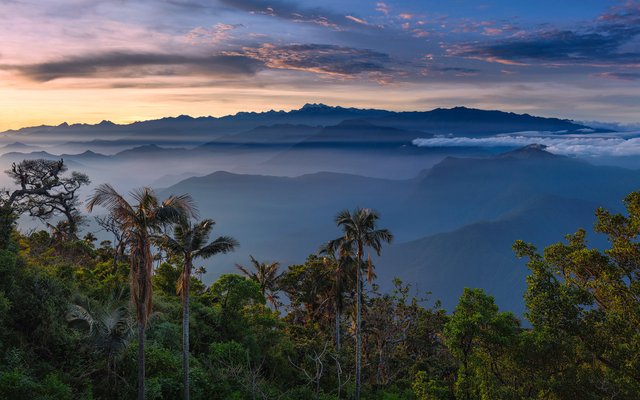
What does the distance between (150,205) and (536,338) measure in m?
16.3

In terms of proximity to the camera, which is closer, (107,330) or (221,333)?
(107,330)

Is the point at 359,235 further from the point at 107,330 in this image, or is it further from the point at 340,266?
the point at 107,330

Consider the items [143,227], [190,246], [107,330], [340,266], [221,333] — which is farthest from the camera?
[221,333]

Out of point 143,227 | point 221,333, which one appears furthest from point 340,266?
point 143,227

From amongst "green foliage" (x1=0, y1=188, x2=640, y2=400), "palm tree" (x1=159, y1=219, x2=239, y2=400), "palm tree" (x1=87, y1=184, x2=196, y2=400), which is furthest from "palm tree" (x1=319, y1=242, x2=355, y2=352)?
"palm tree" (x1=87, y1=184, x2=196, y2=400)

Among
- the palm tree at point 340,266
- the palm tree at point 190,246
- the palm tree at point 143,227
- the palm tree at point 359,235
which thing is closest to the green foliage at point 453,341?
the palm tree at point 190,246

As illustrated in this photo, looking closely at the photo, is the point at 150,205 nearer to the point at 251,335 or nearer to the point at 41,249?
the point at 251,335

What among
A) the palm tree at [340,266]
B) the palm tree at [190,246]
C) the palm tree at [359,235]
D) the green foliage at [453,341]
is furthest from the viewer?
the palm tree at [340,266]

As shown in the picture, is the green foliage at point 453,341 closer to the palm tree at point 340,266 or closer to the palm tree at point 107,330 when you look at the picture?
the palm tree at point 107,330

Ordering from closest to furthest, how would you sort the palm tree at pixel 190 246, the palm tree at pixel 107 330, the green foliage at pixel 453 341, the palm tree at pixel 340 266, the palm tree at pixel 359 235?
the green foliage at pixel 453 341, the palm tree at pixel 107 330, the palm tree at pixel 190 246, the palm tree at pixel 359 235, the palm tree at pixel 340 266

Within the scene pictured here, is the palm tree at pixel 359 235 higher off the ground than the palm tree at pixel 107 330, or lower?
higher

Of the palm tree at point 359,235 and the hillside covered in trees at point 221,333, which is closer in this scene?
the hillside covered in trees at point 221,333

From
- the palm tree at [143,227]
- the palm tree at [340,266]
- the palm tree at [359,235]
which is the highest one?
the palm tree at [143,227]

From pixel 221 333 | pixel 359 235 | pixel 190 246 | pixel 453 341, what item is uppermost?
pixel 190 246
